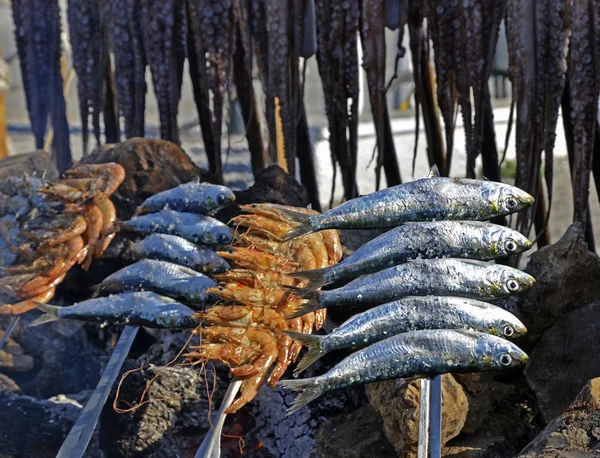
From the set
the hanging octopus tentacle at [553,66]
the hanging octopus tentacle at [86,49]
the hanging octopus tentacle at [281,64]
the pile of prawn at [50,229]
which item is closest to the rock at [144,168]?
the pile of prawn at [50,229]

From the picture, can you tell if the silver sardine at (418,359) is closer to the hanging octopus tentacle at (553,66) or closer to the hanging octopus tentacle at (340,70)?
the hanging octopus tentacle at (553,66)

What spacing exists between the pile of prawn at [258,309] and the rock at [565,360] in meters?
1.02

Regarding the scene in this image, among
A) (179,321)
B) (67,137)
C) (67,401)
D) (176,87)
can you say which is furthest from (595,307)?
(67,137)

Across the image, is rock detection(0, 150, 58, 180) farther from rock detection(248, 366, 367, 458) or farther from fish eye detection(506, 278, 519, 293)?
fish eye detection(506, 278, 519, 293)

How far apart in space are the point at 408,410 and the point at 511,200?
3.23ft

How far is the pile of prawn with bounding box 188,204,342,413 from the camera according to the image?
327 centimetres

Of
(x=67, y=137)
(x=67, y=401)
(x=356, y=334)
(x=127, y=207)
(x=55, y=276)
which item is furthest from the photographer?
(x=67, y=137)

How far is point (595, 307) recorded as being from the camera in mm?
3438

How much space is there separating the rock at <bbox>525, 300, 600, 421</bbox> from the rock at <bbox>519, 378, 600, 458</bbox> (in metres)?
0.53

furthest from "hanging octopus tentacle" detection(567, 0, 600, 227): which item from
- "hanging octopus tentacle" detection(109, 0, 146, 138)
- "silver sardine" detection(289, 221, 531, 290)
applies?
"hanging octopus tentacle" detection(109, 0, 146, 138)

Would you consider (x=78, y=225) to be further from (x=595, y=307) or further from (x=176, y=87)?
(x=595, y=307)

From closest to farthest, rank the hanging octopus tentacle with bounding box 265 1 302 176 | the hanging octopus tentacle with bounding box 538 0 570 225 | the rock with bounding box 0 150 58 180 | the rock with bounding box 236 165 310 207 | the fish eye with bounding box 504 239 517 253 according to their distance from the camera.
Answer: the fish eye with bounding box 504 239 517 253 → the hanging octopus tentacle with bounding box 538 0 570 225 → the rock with bounding box 236 165 310 207 → the hanging octopus tentacle with bounding box 265 1 302 176 → the rock with bounding box 0 150 58 180

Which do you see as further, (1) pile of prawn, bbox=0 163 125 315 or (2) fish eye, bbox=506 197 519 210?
(1) pile of prawn, bbox=0 163 125 315

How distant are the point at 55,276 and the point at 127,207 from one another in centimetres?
70
